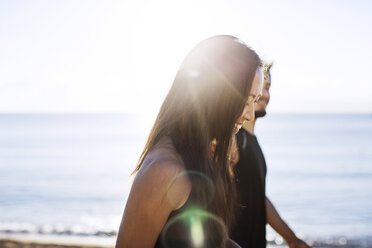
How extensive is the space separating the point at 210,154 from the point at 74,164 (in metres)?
39.2

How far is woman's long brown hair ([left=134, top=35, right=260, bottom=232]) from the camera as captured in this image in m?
1.59

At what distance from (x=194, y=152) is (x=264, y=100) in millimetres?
2203

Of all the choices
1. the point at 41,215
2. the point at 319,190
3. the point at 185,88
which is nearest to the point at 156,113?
the point at 185,88

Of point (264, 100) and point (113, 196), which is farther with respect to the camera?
point (113, 196)

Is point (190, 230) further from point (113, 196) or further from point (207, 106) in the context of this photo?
point (113, 196)

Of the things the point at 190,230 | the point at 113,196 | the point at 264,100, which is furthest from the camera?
the point at 113,196

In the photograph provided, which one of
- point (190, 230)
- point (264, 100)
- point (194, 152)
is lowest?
point (264, 100)

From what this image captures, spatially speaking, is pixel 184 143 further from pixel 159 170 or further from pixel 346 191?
pixel 346 191

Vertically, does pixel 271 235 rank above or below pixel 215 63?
below

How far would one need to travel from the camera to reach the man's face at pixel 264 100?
3.64 m

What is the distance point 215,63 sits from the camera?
5.30 ft

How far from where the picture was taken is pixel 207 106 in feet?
5.21

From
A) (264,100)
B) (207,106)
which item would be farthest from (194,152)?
(264,100)

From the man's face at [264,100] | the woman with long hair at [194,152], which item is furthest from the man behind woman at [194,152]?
the man's face at [264,100]
